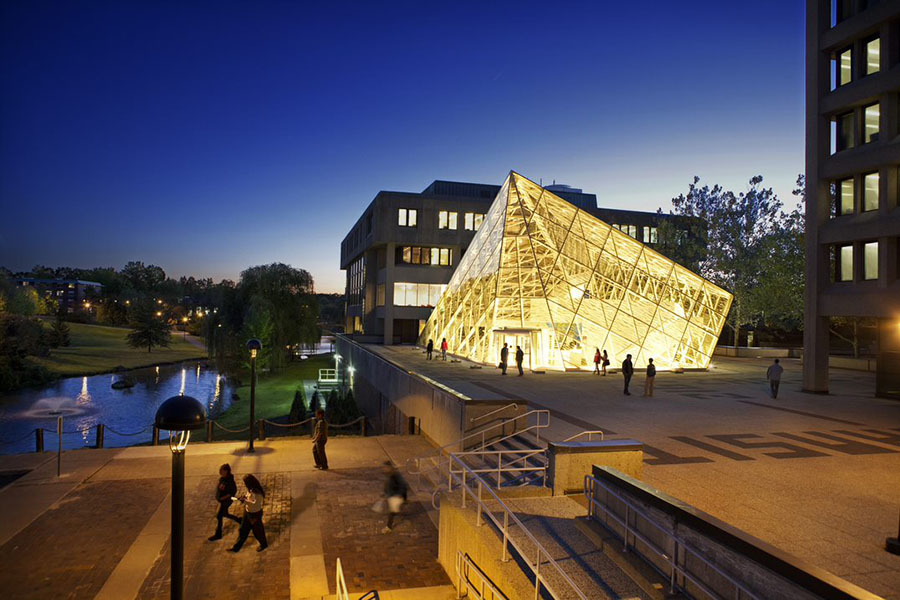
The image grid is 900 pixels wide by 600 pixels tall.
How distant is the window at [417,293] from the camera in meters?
49.6

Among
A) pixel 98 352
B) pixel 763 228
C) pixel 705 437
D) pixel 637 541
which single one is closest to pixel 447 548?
pixel 637 541

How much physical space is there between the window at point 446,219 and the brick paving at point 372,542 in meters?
38.5

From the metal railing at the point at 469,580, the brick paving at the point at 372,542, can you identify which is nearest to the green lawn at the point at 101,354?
the brick paving at the point at 372,542

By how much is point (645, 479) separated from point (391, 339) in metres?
41.3

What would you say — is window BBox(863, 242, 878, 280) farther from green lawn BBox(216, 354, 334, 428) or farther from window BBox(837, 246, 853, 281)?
green lawn BBox(216, 354, 334, 428)

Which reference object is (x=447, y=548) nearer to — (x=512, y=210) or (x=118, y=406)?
(x=512, y=210)

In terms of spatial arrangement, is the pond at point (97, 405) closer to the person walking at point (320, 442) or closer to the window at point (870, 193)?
the person walking at point (320, 442)

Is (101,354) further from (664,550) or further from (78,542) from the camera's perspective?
(664,550)

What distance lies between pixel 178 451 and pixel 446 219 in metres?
43.8

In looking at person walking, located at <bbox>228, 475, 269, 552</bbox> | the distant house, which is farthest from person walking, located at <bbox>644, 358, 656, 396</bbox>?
the distant house

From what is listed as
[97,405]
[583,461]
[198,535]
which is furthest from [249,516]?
[97,405]

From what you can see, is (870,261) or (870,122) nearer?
(870,261)

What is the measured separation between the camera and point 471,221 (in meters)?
49.8

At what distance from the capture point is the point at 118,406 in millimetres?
37688
